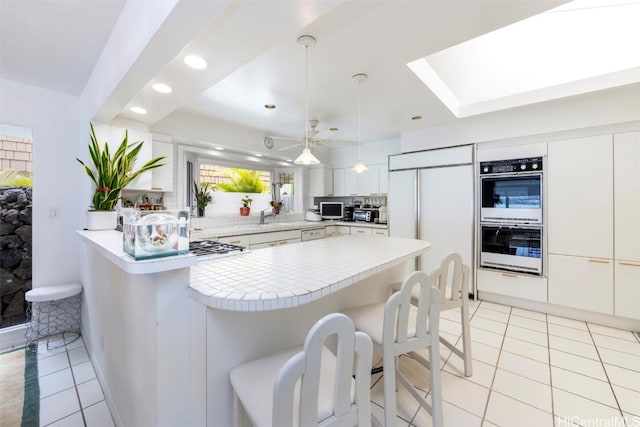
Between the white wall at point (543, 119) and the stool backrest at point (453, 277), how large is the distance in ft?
7.60

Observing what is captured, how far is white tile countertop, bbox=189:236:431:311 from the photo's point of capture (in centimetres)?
102

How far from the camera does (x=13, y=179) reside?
253 centimetres

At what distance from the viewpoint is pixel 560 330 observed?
2.67 metres

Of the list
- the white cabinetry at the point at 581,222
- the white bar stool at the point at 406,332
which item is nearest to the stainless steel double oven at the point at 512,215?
the white cabinetry at the point at 581,222

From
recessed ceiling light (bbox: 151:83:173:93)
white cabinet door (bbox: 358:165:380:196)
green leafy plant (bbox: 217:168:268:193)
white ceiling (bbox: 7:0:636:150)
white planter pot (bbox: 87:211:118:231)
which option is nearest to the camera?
white ceiling (bbox: 7:0:636:150)

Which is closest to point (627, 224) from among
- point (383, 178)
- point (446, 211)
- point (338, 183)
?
point (446, 211)

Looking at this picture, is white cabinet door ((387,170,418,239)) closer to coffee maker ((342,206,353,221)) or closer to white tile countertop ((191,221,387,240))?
white tile countertop ((191,221,387,240))

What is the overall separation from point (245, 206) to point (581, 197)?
4428mm

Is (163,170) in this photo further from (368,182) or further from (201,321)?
(368,182)

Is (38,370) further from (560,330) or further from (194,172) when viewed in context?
(560,330)

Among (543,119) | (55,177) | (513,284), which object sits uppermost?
(543,119)

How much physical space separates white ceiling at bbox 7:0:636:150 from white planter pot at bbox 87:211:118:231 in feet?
2.81

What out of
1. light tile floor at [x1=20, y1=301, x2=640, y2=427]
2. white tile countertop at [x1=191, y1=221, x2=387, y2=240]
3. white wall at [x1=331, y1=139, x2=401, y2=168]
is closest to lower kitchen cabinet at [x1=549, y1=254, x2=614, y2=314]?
light tile floor at [x1=20, y1=301, x2=640, y2=427]

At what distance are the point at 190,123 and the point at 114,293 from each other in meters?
2.38
